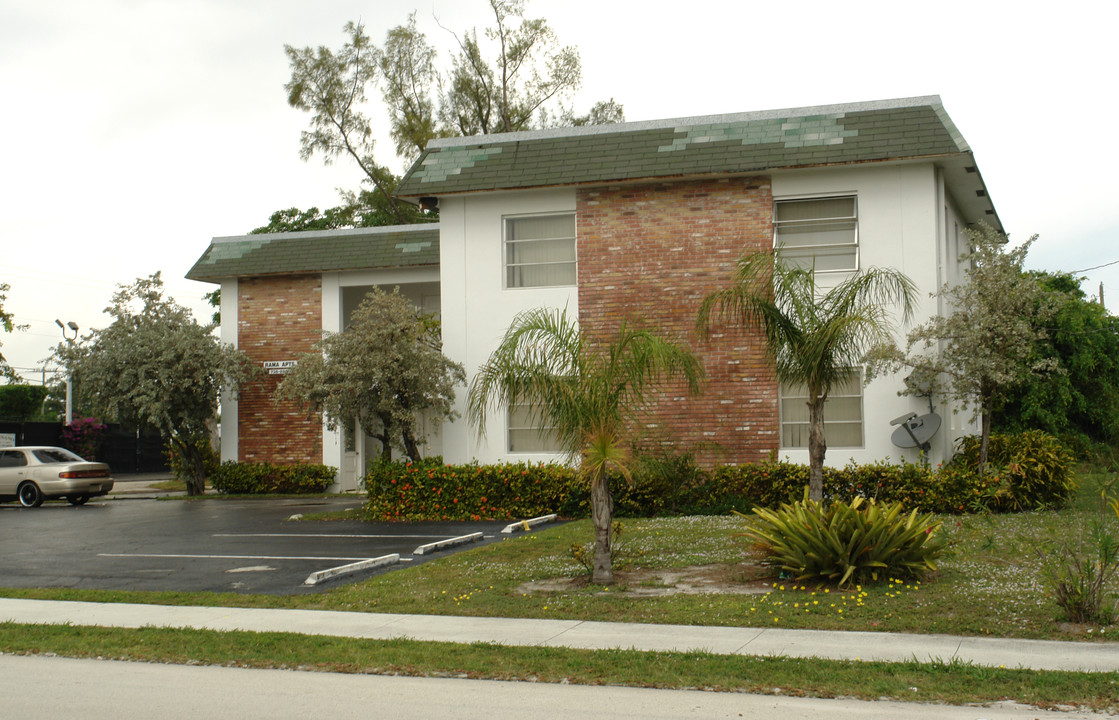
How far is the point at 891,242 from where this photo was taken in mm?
18094

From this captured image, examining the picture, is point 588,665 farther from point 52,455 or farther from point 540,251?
point 52,455

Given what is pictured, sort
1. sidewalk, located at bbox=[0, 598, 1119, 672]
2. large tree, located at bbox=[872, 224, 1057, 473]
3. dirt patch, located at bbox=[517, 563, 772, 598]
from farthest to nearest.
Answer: large tree, located at bbox=[872, 224, 1057, 473]
dirt patch, located at bbox=[517, 563, 772, 598]
sidewalk, located at bbox=[0, 598, 1119, 672]

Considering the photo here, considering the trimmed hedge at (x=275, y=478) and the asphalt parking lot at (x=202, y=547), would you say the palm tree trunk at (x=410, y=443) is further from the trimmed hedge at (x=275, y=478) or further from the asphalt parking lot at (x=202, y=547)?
the trimmed hedge at (x=275, y=478)

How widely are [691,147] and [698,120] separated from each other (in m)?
0.87

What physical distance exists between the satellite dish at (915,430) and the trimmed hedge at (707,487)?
460 mm

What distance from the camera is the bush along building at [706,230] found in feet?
58.9

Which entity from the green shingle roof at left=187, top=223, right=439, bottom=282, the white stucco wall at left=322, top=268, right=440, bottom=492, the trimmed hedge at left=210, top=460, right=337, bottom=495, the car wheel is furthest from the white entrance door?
the car wheel

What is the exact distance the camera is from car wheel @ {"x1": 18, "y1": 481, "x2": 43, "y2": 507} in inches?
1024

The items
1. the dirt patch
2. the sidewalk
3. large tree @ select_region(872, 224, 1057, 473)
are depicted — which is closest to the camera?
the sidewalk

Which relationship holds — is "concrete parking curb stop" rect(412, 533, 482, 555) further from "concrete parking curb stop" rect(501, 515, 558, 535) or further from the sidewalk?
the sidewalk

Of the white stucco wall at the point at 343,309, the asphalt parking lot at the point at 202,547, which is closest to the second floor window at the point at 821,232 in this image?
the asphalt parking lot at the point at 202,547

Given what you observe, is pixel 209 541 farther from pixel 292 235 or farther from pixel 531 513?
pixel 292 235

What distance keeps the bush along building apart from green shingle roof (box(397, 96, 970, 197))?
0.03 m

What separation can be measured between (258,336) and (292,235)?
286cm
